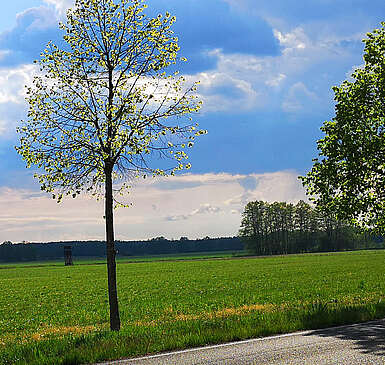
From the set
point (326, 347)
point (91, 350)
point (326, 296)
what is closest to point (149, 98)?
point (91, 350)

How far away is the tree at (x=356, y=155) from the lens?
61.6 feet

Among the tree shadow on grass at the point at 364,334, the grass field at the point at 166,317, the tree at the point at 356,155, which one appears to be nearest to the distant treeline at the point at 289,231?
the grass field at the point at 166,317

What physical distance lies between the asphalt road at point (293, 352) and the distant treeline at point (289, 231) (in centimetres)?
14256

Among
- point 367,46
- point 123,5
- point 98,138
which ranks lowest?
point 98,138

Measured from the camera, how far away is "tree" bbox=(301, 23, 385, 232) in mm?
18781

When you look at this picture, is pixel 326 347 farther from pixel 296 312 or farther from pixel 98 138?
pixel 98 138

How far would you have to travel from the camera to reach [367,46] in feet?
67.2

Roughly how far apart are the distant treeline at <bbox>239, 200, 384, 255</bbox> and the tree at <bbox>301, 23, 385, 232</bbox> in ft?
439

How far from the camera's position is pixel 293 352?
369 inches

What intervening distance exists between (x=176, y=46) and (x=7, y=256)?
201 meters

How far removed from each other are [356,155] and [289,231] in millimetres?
140715

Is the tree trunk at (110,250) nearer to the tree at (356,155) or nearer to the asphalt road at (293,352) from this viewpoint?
the asphalt road at (293,352)

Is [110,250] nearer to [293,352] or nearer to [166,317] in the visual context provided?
[293,352]

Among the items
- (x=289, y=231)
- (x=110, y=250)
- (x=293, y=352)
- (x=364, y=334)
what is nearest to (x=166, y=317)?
(x=110, y=250)
